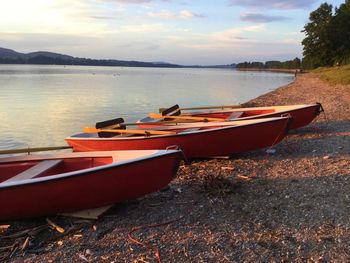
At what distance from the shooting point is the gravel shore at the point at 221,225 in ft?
16.0

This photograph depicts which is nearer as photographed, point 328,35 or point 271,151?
point 271,151

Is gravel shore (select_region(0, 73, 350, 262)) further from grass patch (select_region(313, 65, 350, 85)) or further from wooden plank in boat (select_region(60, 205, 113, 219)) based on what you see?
grass patch (select_region(313, 65, 350, 85))

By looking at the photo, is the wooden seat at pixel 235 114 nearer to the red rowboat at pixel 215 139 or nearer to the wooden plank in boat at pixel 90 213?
the red rowboat at pixel 215 139

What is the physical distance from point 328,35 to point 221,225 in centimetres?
7373

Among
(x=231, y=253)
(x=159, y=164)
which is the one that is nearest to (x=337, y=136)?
(x=159, y=164)

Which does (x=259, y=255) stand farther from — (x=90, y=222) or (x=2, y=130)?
(x=2, y=130)

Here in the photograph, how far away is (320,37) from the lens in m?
73.4

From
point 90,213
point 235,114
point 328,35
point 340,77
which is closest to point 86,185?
point 90,213

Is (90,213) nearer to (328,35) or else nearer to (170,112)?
(170,112)

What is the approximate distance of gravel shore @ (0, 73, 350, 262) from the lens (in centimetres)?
488

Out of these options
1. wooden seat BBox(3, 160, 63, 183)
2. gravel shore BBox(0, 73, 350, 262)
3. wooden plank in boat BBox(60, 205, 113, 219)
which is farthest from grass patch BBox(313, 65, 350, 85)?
wooden plank in boat BBox(60, 205, 113, 219)

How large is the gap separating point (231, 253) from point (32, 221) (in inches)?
128

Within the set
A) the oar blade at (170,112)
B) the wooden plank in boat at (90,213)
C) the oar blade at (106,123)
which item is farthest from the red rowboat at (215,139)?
the oar blade at (170,112)

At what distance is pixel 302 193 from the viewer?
6.64 m
